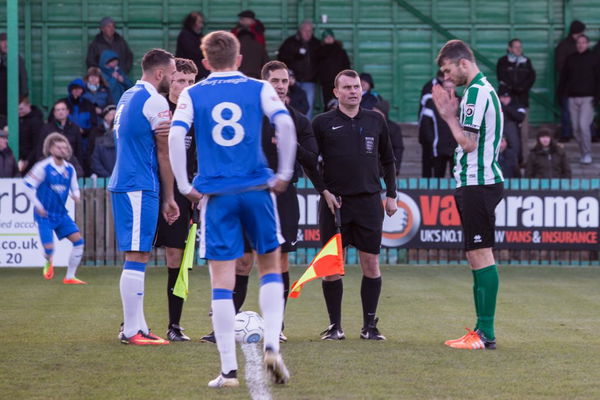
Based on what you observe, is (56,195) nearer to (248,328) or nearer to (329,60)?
(248,328)

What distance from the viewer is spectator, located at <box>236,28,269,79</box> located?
21.3 metres

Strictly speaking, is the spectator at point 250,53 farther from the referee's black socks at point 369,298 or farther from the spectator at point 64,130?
the referee's black socks at point 369,298

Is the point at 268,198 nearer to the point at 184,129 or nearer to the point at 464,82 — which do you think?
the point at 184,129

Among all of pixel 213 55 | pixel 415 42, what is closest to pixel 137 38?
pixel 415 42

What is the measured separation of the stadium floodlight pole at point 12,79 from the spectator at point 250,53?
4475 millimetres

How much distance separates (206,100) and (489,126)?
266cm

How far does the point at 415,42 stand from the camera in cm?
2528

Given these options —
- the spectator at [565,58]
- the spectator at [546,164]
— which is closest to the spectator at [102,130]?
the spectator at [546,164]

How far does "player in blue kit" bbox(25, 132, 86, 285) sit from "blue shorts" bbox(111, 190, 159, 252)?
6.64 metres

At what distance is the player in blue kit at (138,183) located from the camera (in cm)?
852

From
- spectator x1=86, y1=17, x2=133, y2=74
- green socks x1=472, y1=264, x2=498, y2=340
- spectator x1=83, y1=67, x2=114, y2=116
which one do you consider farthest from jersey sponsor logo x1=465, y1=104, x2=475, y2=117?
spectator x1=86, y1=17, x2=133, y2=74

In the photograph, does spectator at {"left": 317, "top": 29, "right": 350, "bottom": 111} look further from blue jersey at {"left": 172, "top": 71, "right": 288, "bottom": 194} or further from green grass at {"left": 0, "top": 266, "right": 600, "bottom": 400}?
blue jersey at {"left": 172, "top": 71, "right": 288, "bottom": 194}

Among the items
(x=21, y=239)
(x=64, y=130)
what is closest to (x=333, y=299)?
(x=21, y=239)

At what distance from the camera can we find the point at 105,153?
19.2m
